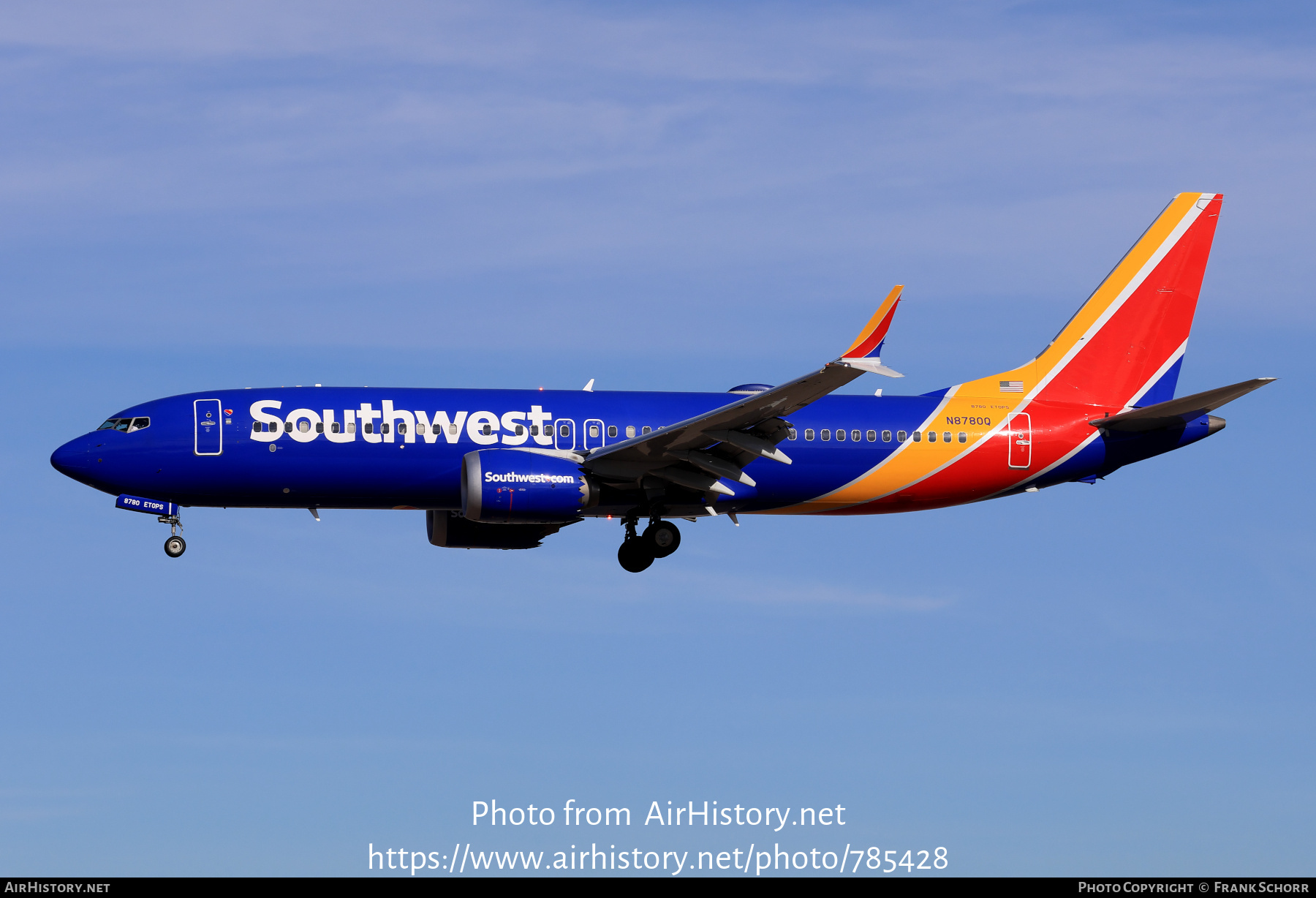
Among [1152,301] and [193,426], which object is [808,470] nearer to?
[1152,301]

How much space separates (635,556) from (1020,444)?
11813 mm

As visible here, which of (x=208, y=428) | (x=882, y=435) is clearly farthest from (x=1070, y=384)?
(x=208, y=428)

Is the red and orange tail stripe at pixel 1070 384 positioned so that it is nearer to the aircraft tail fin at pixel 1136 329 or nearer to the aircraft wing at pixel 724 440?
the aircraft tail fin at pixel 1136 329

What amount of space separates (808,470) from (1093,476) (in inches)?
365

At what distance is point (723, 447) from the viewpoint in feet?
145

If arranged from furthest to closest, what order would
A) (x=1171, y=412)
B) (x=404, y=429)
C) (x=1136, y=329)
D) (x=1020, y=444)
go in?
(x=1136, y=329) → (x=1020, y=444) → (x=1171, y=412) → (x=404, y=429)

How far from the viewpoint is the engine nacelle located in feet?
139

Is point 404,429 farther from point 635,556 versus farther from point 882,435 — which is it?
point 882,435

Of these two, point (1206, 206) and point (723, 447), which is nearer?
point (723, 447)

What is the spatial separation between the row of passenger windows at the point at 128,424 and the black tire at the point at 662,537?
13867mm

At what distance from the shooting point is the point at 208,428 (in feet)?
143

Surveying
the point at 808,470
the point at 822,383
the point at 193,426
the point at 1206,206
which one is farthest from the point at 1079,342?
the point at 193,426

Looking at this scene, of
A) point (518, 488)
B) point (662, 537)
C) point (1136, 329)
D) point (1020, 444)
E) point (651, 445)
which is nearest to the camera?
point (518, 488)

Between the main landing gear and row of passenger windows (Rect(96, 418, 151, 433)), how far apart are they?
13362 millimetres
